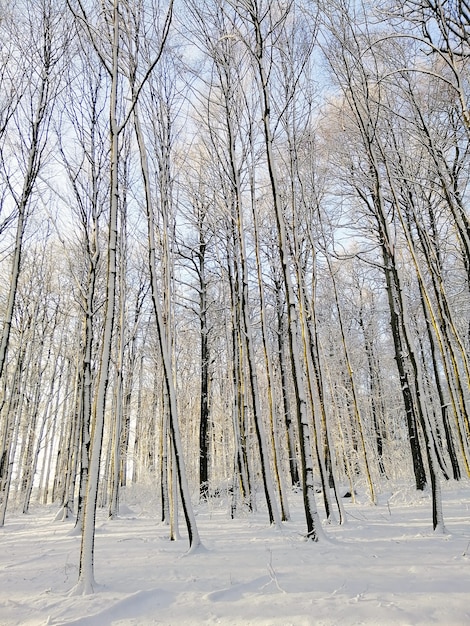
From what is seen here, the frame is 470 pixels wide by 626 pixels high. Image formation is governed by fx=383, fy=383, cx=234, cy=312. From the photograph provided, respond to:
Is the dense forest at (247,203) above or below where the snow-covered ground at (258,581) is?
above

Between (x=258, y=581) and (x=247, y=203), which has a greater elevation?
(x=247, y=203)

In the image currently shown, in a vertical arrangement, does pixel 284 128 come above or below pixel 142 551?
above

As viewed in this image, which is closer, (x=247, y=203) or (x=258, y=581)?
(x=258, y=581)

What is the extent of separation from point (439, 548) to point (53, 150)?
7.99m

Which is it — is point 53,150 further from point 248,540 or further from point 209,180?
point 248,540

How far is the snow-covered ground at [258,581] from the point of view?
6.82ft

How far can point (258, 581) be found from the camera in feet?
8.82

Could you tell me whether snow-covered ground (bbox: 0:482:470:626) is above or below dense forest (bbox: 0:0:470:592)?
below

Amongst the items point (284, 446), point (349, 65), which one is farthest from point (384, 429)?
point (349, 65)

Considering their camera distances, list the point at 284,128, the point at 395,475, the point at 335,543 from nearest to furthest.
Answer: the point at 335,543, the point at 284,128, the point at 395,475

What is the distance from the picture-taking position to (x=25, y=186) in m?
6.69

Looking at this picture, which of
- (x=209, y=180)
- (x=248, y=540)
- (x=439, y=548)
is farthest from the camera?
(x=209, y=180)

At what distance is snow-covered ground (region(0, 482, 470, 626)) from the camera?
2.08 metres

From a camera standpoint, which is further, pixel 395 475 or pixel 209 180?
pixel 395 475
